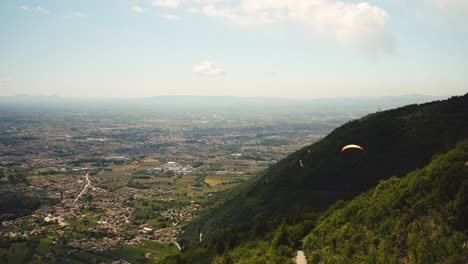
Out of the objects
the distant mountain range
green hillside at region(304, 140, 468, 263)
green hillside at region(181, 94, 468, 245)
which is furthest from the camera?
green hillside at region(181, 94, 468, 245)

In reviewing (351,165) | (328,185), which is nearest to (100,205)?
(328,185)

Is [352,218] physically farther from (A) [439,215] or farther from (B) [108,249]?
(B) [108,249]

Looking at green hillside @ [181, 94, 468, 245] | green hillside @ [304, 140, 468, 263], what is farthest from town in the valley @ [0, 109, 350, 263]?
green hillside @ [304, 140, 468, 263]

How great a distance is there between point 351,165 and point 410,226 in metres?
48.1

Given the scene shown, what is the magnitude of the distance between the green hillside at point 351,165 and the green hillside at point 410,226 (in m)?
21.1

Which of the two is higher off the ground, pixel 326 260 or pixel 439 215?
pixel 439 215

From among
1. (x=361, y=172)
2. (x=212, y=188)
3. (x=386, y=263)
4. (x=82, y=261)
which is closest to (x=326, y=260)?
(x=386, y=263)

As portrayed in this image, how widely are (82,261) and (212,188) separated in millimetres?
69064

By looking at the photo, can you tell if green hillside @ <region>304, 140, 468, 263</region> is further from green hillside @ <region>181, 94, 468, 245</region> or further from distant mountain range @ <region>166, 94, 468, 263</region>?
green hillside @ <region>181, 94, 468, 245</region>

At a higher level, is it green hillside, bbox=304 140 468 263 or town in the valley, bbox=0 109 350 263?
green hillside, bbox=304 140 468 263

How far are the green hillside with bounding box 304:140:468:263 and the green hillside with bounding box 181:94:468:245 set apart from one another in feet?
69.2

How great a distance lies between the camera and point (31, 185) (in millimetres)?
142125

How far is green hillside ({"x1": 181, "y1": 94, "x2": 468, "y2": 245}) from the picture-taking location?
64.4 metres

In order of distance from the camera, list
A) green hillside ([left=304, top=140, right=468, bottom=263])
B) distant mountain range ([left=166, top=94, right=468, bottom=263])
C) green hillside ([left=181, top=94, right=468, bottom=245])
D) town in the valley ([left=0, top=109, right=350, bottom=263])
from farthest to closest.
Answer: town in the valley ([left=0, top=109, right=350, bottom=263]) < green hillside ([left=181, top=94, right=468, bottom=245]) < distant mountain range ([left=166, top=94, right=468, bottom=263]) < green hillside ([left=304, top=140, right=468, bottom=263])
